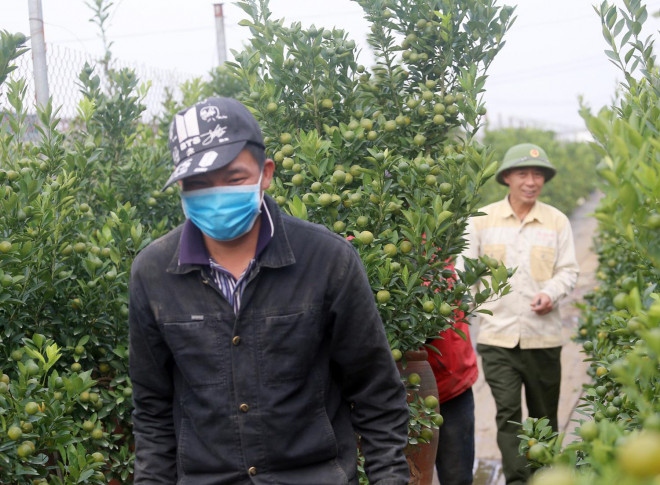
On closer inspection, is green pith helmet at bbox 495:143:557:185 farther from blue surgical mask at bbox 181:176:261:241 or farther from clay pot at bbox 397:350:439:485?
blue surgical mask at bbox 181:176:261:241

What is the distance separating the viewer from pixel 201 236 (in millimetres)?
2748

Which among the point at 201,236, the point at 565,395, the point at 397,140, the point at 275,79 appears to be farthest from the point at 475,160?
the point at 565,395

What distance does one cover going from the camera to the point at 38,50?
5.60m

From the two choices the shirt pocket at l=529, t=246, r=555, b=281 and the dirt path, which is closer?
the shirt pocket at l=529, t=246, r=555, b=281

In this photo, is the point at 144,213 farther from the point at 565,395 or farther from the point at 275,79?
the point at 565,395

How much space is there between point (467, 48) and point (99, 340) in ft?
6.99

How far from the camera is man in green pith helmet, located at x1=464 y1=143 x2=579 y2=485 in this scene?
233 inches

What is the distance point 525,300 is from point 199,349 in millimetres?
3705

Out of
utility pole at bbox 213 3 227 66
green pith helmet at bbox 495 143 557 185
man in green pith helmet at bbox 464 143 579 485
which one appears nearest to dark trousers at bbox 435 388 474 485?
man in green pith helmet at bbox 464 143 579 485

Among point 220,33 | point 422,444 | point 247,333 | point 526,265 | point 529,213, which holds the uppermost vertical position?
point 220,33

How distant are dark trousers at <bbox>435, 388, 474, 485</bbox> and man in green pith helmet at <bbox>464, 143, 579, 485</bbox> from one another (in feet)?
3.31

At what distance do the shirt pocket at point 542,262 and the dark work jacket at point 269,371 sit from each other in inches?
134

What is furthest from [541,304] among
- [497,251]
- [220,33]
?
[220,33]

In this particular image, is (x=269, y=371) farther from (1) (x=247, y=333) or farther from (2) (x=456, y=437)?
(2) (x=456, y=437)
